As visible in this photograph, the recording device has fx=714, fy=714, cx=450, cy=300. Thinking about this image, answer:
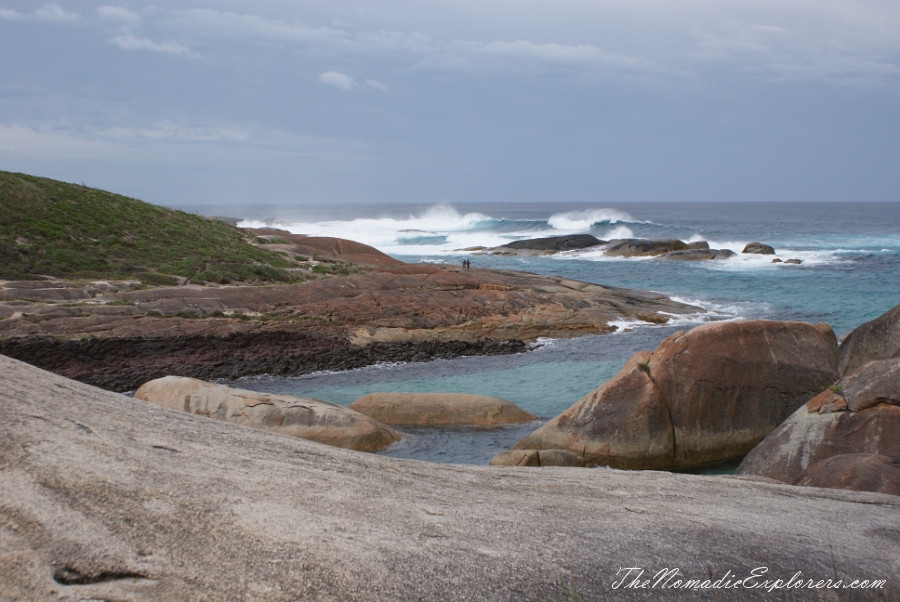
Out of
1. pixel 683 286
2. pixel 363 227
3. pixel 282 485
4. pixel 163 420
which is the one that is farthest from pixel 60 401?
pixel 363 227

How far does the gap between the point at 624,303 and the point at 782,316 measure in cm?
621

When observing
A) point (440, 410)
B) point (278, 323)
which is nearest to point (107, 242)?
point (278, 323)

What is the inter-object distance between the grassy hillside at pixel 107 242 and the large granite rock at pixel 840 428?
20.2m

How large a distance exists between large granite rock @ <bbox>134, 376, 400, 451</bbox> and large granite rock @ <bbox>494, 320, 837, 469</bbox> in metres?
2.54

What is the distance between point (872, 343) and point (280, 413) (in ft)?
33.2

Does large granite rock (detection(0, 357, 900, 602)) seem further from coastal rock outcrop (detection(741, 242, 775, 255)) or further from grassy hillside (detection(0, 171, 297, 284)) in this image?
coastal rock outcrop (detection(741, 242, 775, 255))

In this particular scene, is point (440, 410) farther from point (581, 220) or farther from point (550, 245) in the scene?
point (581, 220)

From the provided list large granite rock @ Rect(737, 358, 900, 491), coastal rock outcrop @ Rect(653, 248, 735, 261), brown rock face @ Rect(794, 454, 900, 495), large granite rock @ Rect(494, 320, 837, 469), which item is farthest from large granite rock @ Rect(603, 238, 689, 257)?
brown rock face @ Rect(794, 454, 900, 495)

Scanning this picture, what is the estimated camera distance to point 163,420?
4.69 metres

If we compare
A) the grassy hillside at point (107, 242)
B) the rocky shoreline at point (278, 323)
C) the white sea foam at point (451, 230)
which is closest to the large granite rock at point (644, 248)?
the white sea foam at point (451, 230)

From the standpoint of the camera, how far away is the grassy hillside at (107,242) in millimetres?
23797

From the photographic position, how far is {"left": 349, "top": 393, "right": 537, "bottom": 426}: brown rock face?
14047 mm

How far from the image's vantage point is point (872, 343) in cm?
1216

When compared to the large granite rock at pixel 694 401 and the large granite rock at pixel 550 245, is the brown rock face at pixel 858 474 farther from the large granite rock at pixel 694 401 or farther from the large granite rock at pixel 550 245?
the large granite rock at pixel 550 245
